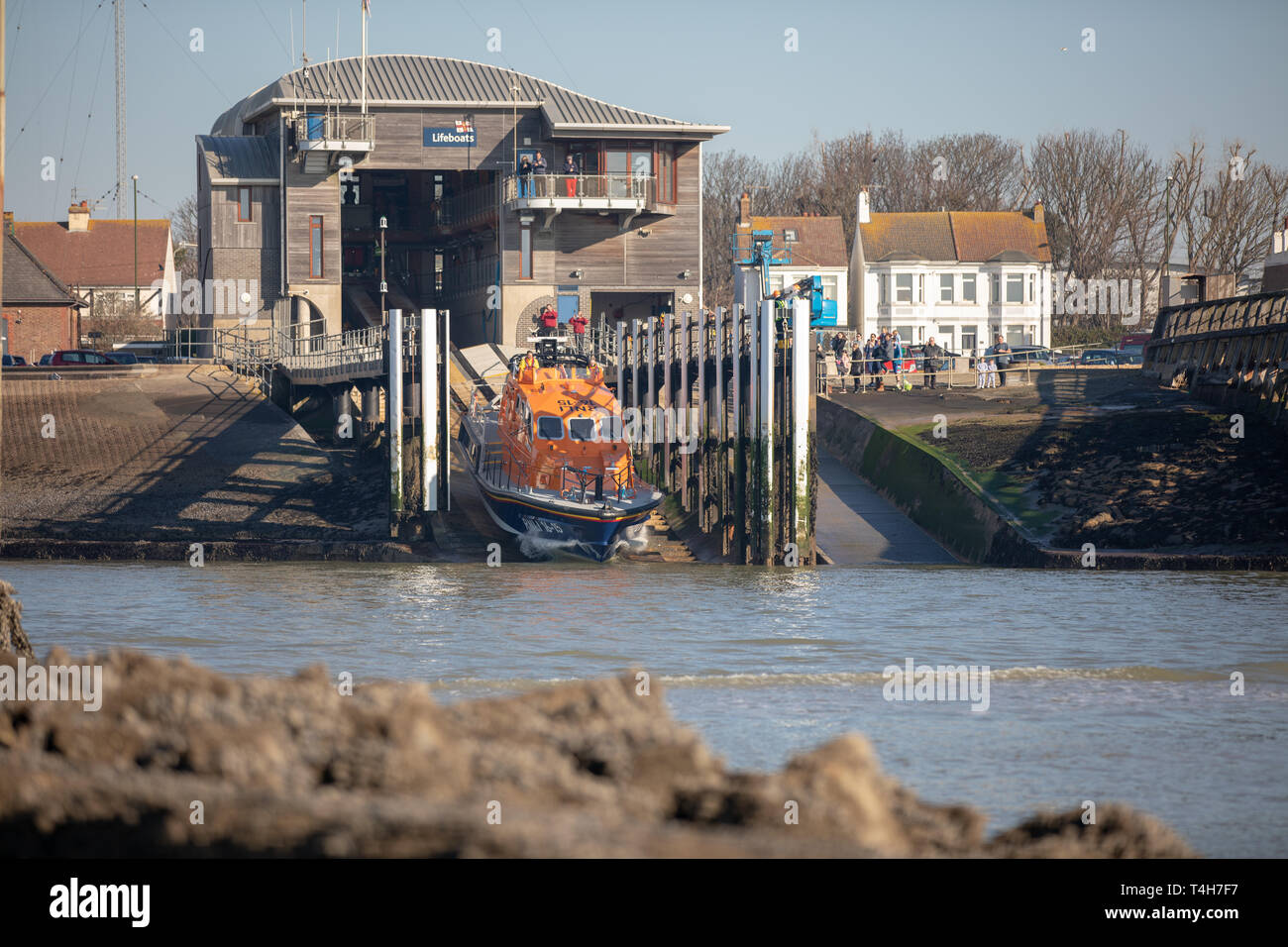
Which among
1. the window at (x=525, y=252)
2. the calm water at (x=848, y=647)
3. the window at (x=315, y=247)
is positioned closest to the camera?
the calm water at (x=848, y=647)

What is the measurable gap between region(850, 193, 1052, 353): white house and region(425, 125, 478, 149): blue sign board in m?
31.4

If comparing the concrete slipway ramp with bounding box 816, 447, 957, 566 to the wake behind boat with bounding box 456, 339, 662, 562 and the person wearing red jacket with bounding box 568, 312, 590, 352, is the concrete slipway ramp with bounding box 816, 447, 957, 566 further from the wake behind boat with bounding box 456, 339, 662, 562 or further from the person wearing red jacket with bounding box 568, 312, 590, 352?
the person wearing red jacket with bounding box 568, 312, 590, 352

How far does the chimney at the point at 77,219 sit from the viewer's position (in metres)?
90.2

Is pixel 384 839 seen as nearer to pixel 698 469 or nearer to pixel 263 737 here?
pixel 263 737

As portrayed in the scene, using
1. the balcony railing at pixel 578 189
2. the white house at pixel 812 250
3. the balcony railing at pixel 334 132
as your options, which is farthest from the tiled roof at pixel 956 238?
the balcony railing at pixel 334 132

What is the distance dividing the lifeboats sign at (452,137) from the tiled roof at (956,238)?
31.4 meters

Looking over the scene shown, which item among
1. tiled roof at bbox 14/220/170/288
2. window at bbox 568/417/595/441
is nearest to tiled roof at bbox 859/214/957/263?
tiled roof at bbox 14/220/170/288

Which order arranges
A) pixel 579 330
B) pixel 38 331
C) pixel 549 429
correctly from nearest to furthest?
pixel 549 429 → pixel 579 330 → pixel 38 331

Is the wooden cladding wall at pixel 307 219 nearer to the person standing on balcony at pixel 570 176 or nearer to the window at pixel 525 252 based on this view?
the window at pixel 525 252

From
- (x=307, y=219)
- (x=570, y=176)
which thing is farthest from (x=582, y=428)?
(x=307, y=219)

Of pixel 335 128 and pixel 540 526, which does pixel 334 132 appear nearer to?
pixel 335 128

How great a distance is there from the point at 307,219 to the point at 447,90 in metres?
6.62

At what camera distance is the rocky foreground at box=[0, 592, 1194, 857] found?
528 centimetres

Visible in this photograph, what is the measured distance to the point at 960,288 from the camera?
7600cm
